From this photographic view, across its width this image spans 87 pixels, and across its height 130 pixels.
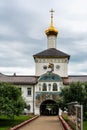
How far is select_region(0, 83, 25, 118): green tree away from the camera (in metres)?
29.9

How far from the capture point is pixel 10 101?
3122 cm

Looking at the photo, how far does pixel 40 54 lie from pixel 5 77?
26.3ft

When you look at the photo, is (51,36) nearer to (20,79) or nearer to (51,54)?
(51,54)

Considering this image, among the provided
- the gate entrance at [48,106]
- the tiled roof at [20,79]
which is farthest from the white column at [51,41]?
the gate entrance at [48,106]

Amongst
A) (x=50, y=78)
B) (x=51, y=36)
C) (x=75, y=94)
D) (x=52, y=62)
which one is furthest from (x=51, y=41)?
(x=75, y=94)

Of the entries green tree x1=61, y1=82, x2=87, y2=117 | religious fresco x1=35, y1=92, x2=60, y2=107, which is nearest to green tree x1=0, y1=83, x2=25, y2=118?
green tree x1=61, y1=82, x2=87, y2=117

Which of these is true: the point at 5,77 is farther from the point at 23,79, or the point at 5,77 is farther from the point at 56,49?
the point at 56,49

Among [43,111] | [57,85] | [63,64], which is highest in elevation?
[63,64]

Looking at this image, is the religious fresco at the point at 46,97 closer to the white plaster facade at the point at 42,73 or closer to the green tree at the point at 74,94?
the white plaster facade at the point at 42,73

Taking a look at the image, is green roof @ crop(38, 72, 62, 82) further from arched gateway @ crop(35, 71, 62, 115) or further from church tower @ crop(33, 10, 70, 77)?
church tower @ crop(33, 10, 70, 77)

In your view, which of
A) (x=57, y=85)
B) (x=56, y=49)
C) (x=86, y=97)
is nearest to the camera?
(x=86, y=97)

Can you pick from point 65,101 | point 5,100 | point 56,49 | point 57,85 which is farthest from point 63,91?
point 56,49

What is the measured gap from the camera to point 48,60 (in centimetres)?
6209

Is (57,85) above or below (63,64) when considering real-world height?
below
